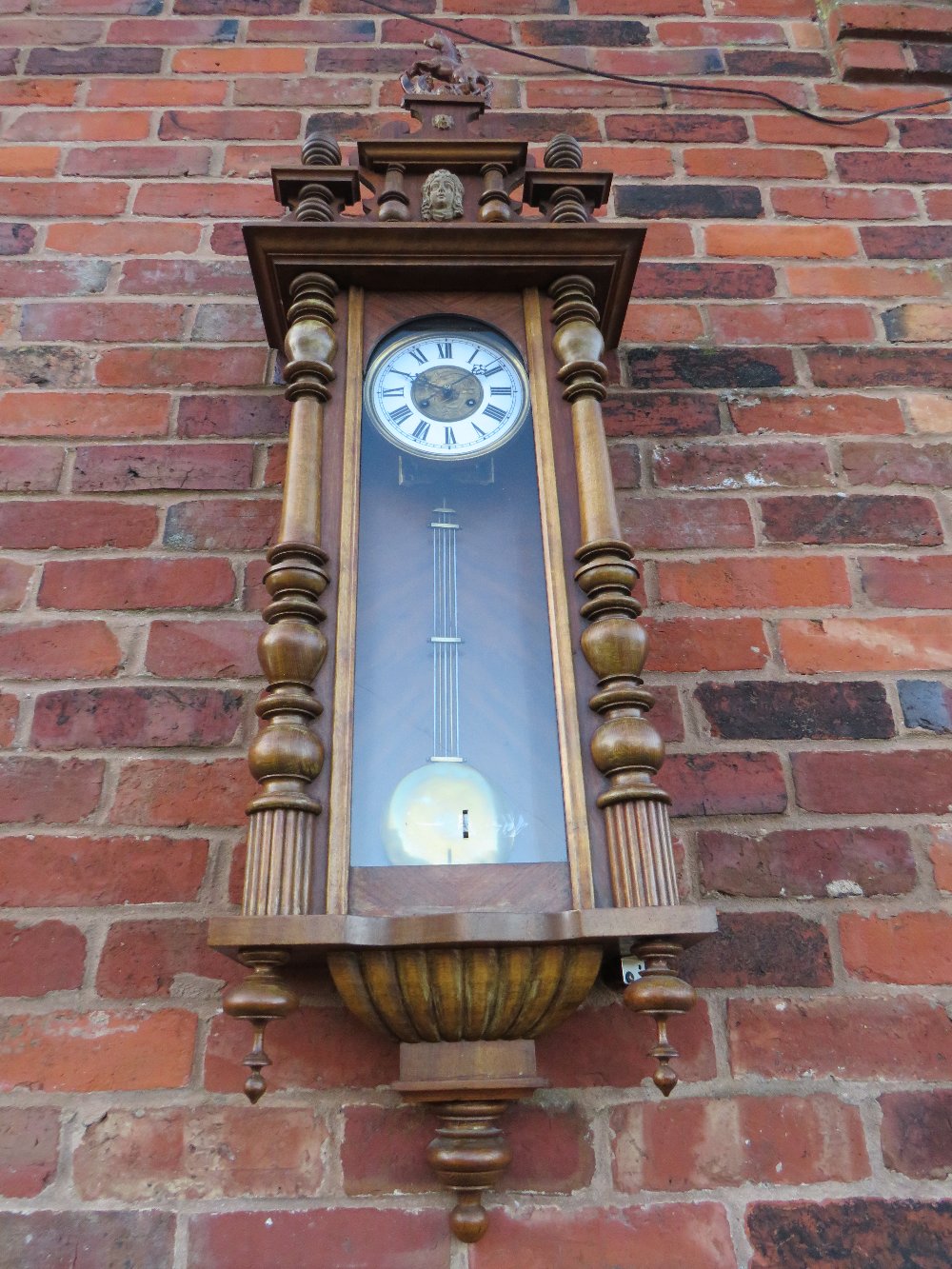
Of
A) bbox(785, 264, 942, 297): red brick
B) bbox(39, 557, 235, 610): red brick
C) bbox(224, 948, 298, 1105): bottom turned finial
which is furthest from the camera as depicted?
bbox(785, 264, 942, 297): red brick

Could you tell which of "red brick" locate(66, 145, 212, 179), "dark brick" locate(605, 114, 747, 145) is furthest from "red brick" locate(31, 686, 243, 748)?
"dark brick" locate(605, 114, 747, 145)

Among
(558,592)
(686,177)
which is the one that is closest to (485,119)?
(686,177)

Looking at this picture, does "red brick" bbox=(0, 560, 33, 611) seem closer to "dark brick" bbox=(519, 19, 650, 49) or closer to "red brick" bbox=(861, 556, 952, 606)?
"red brick" bbox=(861, 556, 952, 606)

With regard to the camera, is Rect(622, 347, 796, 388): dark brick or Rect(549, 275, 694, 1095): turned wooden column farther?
Rect(622, 347, 796, 388): dark brick

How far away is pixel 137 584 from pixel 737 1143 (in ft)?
2.53

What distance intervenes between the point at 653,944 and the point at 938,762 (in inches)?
16.7

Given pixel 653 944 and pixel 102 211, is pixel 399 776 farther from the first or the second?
pixel 102 211

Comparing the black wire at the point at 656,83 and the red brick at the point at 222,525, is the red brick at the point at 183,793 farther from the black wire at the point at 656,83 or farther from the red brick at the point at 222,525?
the black wire at the point at 656,83

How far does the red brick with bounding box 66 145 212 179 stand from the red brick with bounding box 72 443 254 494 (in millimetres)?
429

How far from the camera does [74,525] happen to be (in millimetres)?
1061

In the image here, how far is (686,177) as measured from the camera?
1.31 metres

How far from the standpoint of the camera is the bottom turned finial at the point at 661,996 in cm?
72

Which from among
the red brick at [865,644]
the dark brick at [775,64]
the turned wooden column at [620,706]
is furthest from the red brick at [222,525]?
the dark brick at [775,64]

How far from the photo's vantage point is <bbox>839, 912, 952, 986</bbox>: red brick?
2.93 feet
